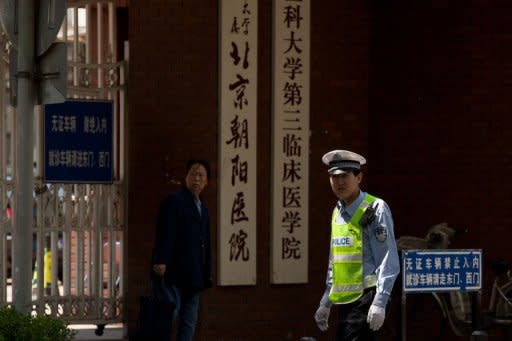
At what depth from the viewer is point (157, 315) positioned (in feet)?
33.7

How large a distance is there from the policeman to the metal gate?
4240 mm

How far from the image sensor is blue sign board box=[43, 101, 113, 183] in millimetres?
11555

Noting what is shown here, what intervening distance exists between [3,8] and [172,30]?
3.81 metres

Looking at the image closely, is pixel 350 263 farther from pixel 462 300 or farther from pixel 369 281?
pixel 462 300

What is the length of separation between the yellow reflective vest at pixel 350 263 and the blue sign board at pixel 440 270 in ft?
4.01

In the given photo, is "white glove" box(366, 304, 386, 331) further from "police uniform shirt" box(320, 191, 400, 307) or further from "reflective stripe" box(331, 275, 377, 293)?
"reflective stripe" box(331, 275, 377, 293)

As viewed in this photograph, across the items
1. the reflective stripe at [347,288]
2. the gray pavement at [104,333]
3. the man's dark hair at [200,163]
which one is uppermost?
the man's dark hair at [200,163]

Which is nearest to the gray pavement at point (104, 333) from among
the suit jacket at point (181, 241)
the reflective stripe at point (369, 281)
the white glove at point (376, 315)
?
the suit jacket at point (181, 241)

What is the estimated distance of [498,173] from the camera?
A: 1200cm

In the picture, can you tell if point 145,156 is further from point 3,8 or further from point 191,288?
point 3,8

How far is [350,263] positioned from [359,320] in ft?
1.15

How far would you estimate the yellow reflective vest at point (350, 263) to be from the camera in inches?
304

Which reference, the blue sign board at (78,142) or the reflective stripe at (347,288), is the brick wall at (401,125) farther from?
the reflective stripe at (347,288)

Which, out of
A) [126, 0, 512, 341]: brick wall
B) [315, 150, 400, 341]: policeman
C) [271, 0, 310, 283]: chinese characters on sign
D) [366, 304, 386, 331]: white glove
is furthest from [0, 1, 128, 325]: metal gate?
[366, 304, 386, 331]: white glove
